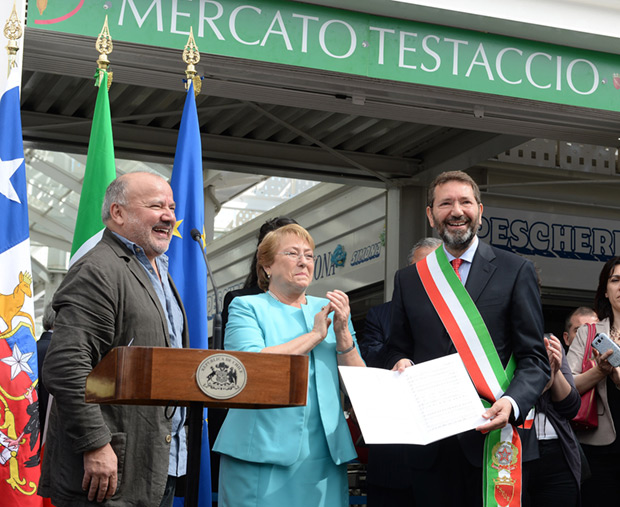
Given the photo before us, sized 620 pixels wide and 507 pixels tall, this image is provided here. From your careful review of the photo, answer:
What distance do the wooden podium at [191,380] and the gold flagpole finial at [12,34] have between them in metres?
2.47

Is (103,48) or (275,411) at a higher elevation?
(103,48)

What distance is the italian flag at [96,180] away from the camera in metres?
4.42

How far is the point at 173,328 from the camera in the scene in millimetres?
3215

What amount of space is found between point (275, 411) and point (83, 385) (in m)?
0.89

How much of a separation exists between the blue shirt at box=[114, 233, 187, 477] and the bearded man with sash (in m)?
0.82

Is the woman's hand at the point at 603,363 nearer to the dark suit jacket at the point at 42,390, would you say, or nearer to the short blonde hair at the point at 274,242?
the short blonde hair at the point at 274,242

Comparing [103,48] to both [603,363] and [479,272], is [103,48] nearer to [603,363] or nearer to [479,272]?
[479,272]

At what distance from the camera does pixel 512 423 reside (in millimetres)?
3277

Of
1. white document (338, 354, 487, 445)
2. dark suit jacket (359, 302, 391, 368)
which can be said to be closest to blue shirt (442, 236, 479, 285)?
white document (338, 354, 487, 445)

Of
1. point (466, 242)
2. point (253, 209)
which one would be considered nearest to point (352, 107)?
point (466, 242)

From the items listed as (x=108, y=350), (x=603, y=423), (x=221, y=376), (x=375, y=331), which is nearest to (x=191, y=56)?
(x=375, y=331)

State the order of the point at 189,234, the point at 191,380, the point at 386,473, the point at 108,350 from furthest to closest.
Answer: the point at 189,234 < the point at 386,473 < the point at 108,350 < the point at 191,380

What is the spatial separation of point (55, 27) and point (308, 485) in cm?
282

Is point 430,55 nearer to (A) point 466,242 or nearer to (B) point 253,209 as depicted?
(A) point 466,242
